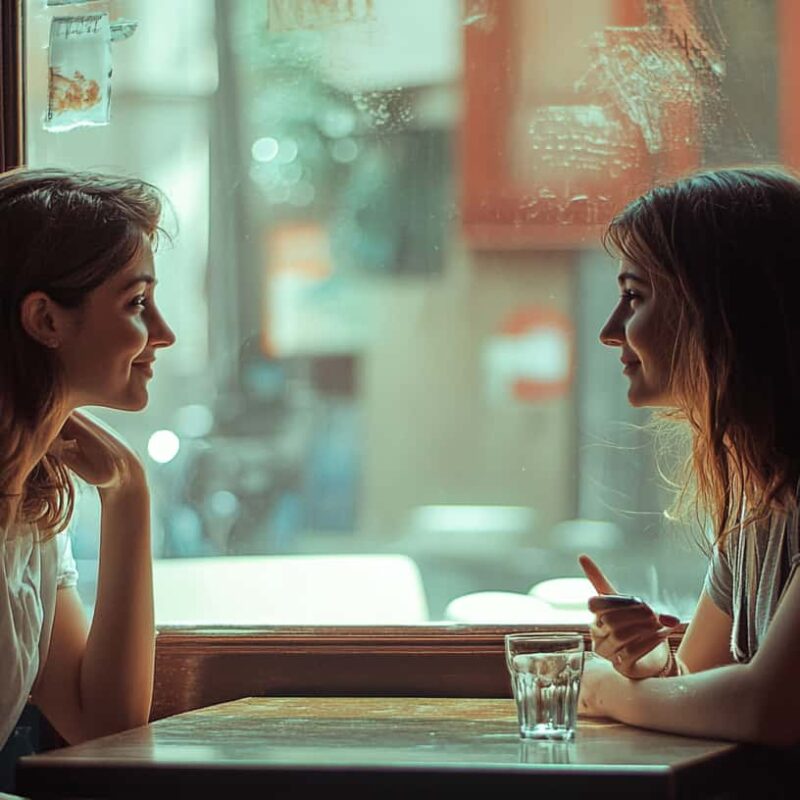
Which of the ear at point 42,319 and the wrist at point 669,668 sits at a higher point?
the ear at point 42,319

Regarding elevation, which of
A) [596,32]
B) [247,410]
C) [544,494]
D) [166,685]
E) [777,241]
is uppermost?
[596,32]

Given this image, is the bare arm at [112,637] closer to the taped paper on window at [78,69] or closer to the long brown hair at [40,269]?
the long brown hair at [40,269]

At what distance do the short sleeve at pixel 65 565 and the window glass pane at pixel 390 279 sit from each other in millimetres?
245

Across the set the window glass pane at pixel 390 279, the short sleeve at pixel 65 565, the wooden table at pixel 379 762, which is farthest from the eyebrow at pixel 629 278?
the short sleeve at pixel 65 565

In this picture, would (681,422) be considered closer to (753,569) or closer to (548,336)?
(548,336)

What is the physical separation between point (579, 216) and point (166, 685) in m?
0.91

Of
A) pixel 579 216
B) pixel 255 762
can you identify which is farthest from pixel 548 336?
pixel 255 762

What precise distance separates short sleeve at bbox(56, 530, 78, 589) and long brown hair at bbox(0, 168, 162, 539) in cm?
7

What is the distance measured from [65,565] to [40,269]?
411 millimetres

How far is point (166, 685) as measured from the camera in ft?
6.37

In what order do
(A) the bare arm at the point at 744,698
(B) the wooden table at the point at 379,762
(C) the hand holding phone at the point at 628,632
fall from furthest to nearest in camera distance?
(C) the hand holding phone at the point at 628,632
(A) the bare arm at the point at 744,698
(B) the wooden table at the point at 379,762

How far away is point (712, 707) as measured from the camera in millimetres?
1349

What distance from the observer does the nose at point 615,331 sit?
1687mm

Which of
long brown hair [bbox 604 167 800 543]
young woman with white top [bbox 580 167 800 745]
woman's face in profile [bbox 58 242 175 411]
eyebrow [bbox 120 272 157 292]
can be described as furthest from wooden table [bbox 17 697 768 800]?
eyebrow [bbox 120 272 157 292]
